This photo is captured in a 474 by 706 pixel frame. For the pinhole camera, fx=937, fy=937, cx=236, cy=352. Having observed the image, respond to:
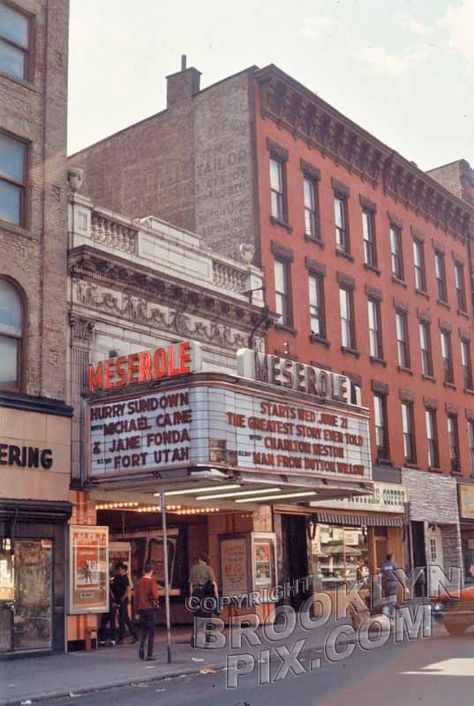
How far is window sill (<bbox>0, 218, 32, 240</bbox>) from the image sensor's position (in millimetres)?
20938

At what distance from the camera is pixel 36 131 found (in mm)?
22484

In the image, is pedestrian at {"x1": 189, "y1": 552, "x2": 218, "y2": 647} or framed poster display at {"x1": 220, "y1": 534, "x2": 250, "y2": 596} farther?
framed poster display at {"x1": 220, "y1": 534, "x2": 250, "y2": 596}

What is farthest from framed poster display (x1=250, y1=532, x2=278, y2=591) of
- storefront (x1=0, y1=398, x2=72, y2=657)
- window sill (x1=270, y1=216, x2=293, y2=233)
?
window sill (x1=270, y1=216, x2=293, y2=233)

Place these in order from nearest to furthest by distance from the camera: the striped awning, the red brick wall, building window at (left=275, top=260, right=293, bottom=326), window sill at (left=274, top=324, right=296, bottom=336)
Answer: window sill at (left=274, top=324, right=296, bottom=336), the striped awning, building window at (left=275, top=260, right=293, bottom=326), the red brick wall

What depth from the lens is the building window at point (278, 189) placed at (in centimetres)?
3167

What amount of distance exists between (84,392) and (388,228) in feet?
65.7

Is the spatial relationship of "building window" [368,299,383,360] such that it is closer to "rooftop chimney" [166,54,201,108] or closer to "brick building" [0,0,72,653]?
"rooftop chimney" [166,54,201,108]

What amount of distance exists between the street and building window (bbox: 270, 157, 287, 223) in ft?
56.8

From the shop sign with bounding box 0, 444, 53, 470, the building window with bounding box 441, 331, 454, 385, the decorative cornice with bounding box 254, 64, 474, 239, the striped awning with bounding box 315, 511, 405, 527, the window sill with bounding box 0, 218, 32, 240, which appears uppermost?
the decorative cornice with bounding box 254, 64, 474, 239

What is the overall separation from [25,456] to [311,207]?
679 inches

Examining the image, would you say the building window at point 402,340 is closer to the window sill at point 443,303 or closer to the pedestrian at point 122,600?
the window sill at point 443,303

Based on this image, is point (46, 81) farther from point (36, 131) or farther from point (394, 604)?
point (394, 604)

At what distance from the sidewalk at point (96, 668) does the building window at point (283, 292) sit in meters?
11.7

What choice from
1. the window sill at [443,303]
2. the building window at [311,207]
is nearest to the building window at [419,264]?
the window sill at [443,303]
